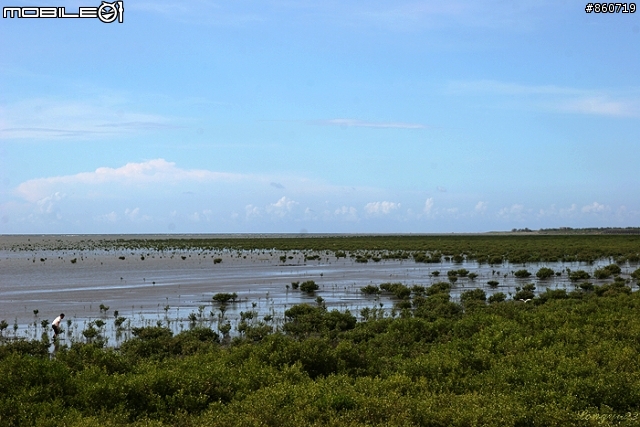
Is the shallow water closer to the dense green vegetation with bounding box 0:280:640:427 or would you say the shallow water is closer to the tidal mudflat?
the tidal mudflat

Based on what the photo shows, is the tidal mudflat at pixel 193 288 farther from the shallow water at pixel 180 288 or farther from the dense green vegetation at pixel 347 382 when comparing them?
the dense green vegetation at pixel 347 382

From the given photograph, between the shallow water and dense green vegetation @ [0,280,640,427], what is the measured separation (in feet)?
24.7

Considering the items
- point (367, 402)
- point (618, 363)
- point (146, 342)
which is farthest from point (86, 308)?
point (618, 363)

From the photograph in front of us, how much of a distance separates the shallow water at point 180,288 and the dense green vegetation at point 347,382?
7523 mm

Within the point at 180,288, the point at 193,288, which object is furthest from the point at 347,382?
the point at 180,288

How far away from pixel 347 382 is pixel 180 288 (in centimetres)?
2729

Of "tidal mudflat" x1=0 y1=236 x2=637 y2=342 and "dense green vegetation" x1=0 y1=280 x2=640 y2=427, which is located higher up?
"dense green vegetation" x1=0 y1=280 x2=640 y2=427

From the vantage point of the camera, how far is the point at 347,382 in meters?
13.5

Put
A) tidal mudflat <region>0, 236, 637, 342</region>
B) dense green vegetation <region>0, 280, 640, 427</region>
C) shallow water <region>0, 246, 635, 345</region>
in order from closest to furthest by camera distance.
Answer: dense green vegetation <region>0, 280, 640, 427</region> < tidal mudflat <region>0, 236, 637, 342</region> < shallow water <region>0, 246, 635, 345</region>

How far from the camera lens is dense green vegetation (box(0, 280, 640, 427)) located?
36.2ft

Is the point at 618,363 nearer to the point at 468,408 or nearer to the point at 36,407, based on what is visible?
the point at 468,408

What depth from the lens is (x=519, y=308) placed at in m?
24.6

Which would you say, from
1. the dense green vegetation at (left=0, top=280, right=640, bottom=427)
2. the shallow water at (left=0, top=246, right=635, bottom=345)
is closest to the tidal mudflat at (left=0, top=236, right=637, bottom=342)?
the shallow water at (left=0, top=246, right=635, bottom=345)

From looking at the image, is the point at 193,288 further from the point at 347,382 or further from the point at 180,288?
the point at 347,382
